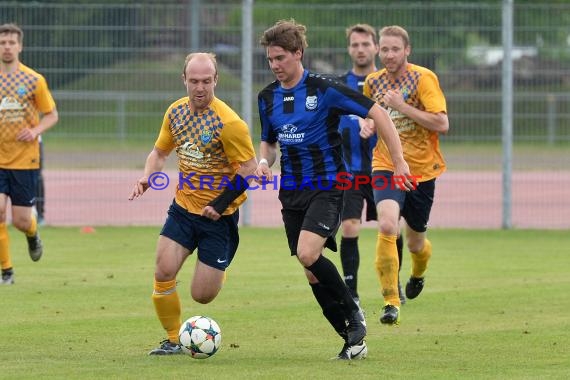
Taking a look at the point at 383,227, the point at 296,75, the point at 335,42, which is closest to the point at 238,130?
the point at 296,75

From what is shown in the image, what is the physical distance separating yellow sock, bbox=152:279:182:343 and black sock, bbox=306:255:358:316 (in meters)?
1.00

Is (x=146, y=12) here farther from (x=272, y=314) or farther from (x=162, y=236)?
(x=162, y=236)

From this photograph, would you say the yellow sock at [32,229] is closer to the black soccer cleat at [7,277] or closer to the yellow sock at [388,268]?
the black soccer cleat at [7,277]

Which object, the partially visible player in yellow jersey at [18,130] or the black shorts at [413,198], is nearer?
the black shorts at [413,198]

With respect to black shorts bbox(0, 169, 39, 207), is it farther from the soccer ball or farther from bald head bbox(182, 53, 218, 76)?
the soccer ball

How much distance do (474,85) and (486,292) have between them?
288 inches

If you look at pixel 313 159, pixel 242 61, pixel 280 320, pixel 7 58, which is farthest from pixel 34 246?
pixel 242 61

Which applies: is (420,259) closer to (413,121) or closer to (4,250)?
(413,121)

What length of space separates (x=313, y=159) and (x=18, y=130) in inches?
198

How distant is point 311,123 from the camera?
8.13m

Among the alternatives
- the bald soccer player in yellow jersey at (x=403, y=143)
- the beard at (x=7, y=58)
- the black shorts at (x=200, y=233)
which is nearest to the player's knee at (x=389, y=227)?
the bald soccer player in yellow jersey at (x=403, y=143)

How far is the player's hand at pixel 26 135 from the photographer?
1216 cm

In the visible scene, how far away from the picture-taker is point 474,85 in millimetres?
18344

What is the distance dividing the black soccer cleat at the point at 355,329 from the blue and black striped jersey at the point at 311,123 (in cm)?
93
